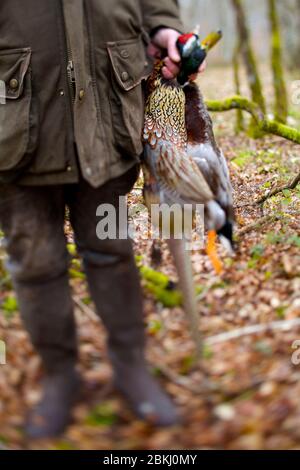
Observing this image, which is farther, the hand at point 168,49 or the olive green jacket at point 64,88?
the hand at point 168,49

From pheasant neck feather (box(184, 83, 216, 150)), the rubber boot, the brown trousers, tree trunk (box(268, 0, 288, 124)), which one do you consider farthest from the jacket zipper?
tree trunk (box(268, 0, 288, 124))

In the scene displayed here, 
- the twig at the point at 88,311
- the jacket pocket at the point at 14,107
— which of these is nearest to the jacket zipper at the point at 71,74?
the jacket pocket at the point at 14,107

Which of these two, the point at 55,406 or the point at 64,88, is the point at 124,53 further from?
the point at 55,406

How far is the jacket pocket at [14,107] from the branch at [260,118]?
3.32 metres

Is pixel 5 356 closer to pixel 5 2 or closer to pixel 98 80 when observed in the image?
pixel 98 80

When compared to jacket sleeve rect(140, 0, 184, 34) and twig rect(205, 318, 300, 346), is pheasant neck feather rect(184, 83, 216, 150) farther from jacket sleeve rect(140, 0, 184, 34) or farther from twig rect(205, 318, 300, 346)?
twig rect(205, 318, 300, 346)

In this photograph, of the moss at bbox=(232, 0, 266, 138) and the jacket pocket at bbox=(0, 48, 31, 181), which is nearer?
the jacket pocket at bbox=(0, 48, 31, 181)

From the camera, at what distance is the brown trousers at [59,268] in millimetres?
2346

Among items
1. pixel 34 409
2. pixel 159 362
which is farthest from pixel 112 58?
pixel 34 409

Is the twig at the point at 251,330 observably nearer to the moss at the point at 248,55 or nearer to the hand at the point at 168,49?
the hand at the point at 168,49

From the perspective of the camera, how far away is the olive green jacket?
7.39ft

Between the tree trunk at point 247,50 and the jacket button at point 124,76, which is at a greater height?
the jacket button at point 124,76

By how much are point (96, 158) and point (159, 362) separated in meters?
0.95

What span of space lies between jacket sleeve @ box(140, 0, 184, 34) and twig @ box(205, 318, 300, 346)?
146 cm
